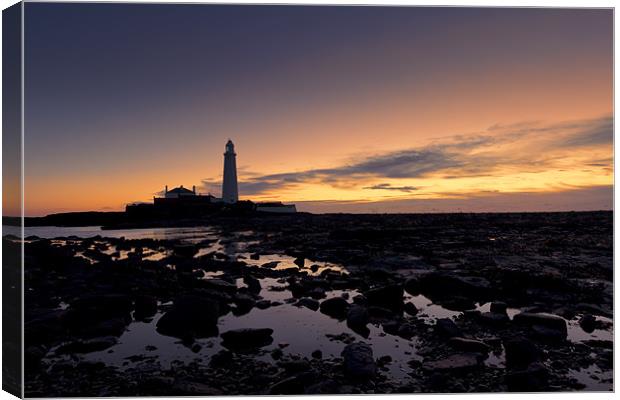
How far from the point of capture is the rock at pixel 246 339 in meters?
5.93

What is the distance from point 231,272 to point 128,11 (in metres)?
6.63

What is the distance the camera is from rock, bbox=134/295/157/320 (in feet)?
23.8

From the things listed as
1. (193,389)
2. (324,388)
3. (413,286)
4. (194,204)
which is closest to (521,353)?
(324,388)

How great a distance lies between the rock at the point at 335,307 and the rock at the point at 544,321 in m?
2.49

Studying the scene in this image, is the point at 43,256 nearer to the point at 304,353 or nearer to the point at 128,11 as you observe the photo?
the point at 128,11

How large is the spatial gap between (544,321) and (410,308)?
197cm

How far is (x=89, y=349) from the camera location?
18.9ft

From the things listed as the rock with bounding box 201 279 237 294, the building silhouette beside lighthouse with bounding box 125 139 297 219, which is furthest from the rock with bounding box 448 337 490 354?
the building silhouette beside lighthouse with bounding box 125 139 297 219

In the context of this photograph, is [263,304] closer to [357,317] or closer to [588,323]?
[357,317]

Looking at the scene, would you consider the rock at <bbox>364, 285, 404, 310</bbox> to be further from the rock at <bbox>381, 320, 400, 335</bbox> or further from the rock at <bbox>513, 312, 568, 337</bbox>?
the rock at <bbox>513, 312, 568, 337</bbox>

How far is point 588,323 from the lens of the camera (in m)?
6.55

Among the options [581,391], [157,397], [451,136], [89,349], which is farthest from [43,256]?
[581,391]

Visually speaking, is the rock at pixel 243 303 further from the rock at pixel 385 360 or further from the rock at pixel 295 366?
the rock at pixel 385 360

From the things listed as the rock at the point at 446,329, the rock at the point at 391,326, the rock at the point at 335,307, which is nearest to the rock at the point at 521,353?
the rock at the point at 446,329
